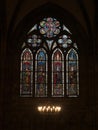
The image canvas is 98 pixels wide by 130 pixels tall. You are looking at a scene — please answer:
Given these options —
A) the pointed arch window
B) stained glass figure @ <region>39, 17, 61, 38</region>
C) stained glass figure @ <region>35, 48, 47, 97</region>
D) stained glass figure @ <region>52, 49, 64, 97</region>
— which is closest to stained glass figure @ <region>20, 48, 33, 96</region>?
the pointed arch window

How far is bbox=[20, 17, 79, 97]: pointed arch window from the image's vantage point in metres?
21.6

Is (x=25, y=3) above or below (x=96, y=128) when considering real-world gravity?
above

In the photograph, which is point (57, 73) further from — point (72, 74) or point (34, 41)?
point (34, 41)

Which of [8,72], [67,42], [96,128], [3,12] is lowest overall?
[96,128]

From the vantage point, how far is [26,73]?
21.9 metres

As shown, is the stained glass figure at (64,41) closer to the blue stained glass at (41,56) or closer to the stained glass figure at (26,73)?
the blue stained glass at (41,56)

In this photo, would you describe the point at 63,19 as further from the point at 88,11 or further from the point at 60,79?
the point at 60,79

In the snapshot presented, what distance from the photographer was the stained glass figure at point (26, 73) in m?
21.6

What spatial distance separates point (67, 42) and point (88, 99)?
3540 millimetres

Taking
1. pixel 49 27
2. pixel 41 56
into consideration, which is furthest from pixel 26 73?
pixel 49 27

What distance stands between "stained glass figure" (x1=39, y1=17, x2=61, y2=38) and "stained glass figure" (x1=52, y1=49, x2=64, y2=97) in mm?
1067

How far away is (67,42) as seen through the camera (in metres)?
22.2

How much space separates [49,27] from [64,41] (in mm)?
1225

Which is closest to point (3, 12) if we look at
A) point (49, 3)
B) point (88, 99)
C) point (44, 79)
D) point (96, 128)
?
point (49, 3)
